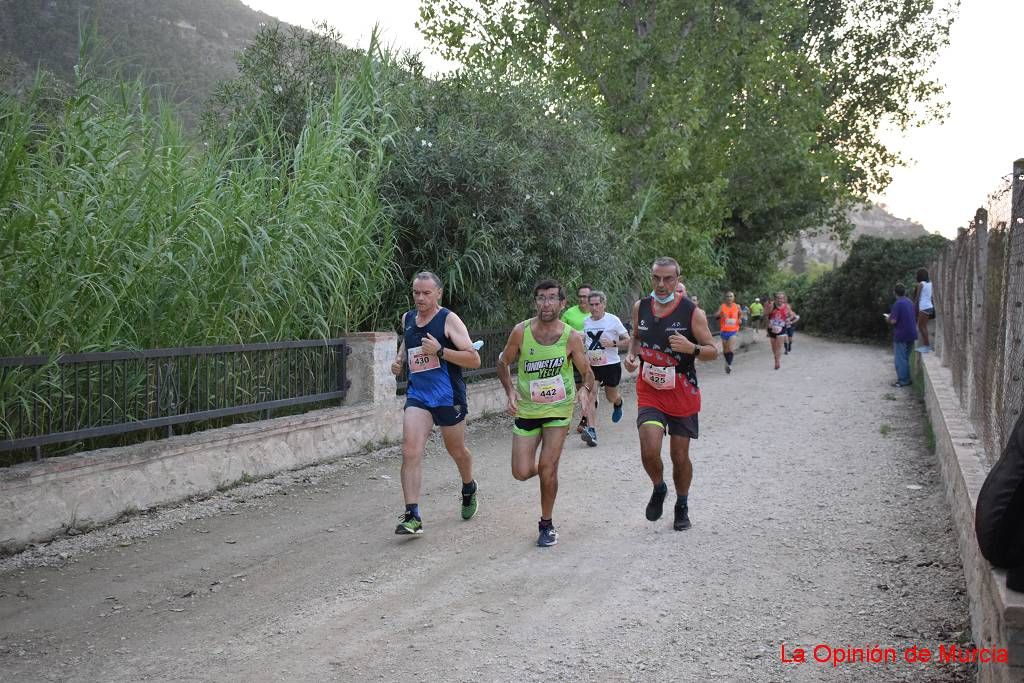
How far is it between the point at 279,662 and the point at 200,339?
4669 millimetres

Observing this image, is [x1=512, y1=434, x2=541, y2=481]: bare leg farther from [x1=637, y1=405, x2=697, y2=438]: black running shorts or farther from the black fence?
the black fence

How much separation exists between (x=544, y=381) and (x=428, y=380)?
900 mm

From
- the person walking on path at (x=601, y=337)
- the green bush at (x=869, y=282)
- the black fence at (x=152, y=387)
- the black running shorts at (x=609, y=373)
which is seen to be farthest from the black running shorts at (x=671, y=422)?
the green bush at (x=869, y=282)

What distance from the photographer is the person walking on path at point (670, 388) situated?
7.09m

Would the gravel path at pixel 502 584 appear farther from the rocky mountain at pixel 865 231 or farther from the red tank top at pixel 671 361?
the rocky mountain at pixel 865 231

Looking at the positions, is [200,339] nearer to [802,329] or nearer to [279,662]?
[279,662]

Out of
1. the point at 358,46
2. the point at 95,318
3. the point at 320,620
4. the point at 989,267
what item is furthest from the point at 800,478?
the point at 358,46

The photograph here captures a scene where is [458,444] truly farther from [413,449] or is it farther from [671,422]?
[671,422]

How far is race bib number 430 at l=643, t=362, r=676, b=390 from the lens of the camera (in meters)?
7.09

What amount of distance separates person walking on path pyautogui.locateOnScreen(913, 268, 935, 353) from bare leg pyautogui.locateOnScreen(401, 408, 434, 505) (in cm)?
1257

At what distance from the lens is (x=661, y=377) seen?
7121 millimetres

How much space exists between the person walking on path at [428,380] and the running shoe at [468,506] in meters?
0.25

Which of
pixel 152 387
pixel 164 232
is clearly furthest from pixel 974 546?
pixel 164 232

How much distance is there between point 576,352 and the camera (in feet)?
23.5
